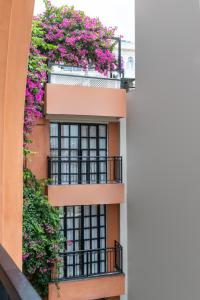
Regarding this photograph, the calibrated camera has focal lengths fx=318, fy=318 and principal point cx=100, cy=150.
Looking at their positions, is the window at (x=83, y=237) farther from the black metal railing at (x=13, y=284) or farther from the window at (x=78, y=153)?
the black metal railing at (x=13, y=284)

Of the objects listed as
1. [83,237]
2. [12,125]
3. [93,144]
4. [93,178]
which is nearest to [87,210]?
[83,237]

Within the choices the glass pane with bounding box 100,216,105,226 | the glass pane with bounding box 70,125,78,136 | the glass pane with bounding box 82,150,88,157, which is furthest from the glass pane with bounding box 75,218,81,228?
the glass pane with bounding box 70,125,78,136

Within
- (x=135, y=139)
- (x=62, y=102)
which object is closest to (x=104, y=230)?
(x=135, y=139)

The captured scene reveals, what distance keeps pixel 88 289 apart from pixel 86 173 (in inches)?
93.1

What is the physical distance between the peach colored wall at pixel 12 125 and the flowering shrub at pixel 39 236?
2796 mm

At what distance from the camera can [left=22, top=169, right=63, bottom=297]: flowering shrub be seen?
5.62 metres

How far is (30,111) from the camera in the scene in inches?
230

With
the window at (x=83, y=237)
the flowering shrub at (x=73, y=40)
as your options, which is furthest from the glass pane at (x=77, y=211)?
the flowering shrub at (x=73, y=40)

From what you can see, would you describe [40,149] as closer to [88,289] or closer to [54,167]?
[54,167]

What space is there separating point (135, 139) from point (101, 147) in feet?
2.88

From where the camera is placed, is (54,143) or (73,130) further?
(73,130)

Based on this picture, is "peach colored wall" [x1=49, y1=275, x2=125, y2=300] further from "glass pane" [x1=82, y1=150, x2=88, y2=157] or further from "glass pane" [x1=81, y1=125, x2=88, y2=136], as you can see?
"glass pane" [x1=81, y1=125, x2=88, y2=136]

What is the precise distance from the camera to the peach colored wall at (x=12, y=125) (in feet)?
8.70

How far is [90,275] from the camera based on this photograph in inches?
258
